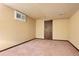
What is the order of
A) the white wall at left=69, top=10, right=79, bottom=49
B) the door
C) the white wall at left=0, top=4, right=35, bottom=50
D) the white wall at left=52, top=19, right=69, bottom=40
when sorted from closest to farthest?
the white wall at left=0, top=4, right=35, bottom=50 < the white wall at left=69, top=10, right=79, bottom=49 < the white wall at left=52, top=19, right=69, bottom=40 < the door

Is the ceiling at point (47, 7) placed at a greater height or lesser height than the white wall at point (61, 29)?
greater

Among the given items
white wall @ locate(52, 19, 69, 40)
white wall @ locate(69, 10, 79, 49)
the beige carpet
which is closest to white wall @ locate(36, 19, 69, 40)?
white wall @ locate(52, 19, 69, 40)

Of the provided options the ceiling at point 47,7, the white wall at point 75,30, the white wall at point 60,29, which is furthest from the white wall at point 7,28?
the white wall at point 60,29

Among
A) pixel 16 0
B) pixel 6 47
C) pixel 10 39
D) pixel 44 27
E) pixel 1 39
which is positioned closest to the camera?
pixel 16 0

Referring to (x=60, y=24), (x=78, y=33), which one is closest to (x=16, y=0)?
(x=78, y=33)

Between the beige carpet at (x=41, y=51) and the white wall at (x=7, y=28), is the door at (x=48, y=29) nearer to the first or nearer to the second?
the beige carpet at (x=41, y=51)

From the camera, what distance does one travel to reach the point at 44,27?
9.02 metres

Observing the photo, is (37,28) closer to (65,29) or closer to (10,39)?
(65,29)

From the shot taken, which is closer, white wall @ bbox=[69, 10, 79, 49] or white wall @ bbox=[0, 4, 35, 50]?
white wall @ bbox=[0, 4, 35, 50]

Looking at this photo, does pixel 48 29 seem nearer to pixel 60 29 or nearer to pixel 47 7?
pixel 60 29

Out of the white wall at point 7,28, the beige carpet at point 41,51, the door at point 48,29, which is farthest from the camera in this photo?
the door at point 48,29

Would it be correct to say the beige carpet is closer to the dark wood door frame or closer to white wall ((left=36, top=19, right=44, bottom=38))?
the dark wood door frame

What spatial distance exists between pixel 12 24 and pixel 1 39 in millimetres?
1054

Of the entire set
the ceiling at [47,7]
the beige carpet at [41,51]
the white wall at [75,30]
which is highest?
the ceiling at [47,7]
